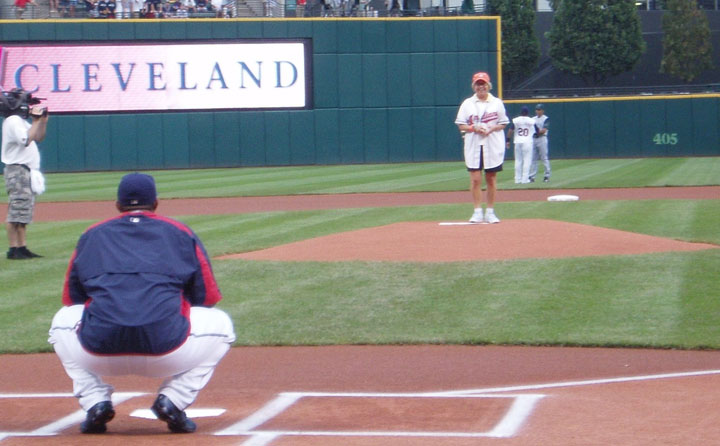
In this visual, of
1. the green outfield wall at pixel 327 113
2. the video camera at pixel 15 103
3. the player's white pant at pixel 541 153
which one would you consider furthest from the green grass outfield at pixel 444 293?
the green outfield wall at pixel 327 113

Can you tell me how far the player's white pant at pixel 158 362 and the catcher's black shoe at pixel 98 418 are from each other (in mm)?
46

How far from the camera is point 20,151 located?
36.1 feet

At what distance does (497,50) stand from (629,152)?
18.8 feet

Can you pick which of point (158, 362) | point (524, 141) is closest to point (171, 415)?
point (158, 362)

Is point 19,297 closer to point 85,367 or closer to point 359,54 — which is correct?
point 85,367

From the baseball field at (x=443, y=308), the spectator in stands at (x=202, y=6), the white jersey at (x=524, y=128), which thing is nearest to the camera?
the baseball field at (x=443, y=308)

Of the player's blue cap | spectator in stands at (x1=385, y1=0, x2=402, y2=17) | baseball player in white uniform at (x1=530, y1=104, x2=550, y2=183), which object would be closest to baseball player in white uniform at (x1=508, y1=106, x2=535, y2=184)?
baseball player in white uniform at (x1=530, y1=104, x2=550, y2=183)

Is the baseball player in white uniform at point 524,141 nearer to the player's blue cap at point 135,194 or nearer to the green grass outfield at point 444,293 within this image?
the green grass outfield at point 444,293

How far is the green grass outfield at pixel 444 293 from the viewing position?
24.7 ft

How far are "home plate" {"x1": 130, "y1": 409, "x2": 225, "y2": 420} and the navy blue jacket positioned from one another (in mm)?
658

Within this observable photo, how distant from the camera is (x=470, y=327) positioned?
25.3ft

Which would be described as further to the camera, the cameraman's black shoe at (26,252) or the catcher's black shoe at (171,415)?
the cameraman's black shoe at (26,252)

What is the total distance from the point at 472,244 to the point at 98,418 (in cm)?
689

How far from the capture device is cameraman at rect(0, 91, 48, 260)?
10734mm
